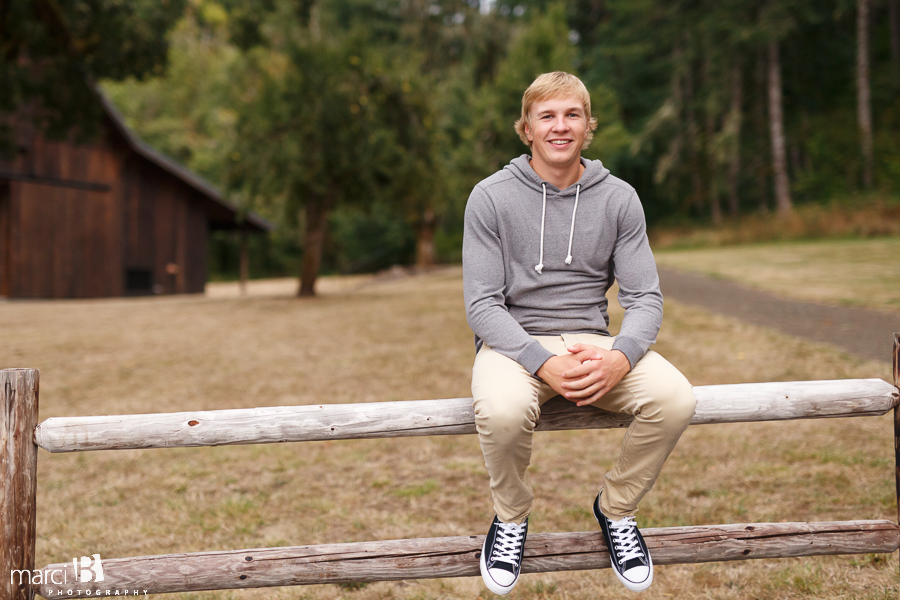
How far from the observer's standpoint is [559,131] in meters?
2.60

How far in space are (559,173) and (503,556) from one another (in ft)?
4.93

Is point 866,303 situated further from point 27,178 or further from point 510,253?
point 27,178

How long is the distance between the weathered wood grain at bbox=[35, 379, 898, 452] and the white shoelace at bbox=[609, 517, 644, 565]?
367 millimetres

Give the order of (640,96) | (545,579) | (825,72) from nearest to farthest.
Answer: (545,579) → (825,72) → (640,96)

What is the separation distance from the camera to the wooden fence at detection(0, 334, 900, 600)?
228 centimetres

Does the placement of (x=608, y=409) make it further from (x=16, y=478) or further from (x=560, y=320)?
(x=16, y=478)

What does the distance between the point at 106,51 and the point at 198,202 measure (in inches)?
510

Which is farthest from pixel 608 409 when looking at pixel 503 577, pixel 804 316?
pixel 804 316

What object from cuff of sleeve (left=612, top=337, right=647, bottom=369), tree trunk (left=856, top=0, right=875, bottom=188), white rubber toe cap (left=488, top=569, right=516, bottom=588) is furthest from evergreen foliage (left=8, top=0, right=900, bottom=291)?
white rubber toe cap (left=488, top=569, right=516, bottom=588)

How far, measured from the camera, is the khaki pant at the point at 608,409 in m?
2.24

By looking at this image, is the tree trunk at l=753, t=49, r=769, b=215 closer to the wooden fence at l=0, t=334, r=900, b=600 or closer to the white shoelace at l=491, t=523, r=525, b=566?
the wooden fence at l=0, t=334, r=900, b=600

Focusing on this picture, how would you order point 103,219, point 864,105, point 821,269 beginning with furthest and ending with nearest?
point 864,105
point 103,219
point 821,269

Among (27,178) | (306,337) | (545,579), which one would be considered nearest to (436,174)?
(306,337)

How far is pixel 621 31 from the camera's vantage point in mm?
31672
